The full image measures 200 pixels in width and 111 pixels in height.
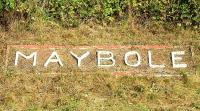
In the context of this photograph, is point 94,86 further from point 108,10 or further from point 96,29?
point 108,10

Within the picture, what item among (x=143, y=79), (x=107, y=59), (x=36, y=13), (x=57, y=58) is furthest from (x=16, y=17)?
(x=143, y=79)

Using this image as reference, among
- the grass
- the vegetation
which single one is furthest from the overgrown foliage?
the grass

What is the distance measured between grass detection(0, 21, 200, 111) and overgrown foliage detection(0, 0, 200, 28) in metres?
0.24

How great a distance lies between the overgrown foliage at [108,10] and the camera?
11047 millimetres

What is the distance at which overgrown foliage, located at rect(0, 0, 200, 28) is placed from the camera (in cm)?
1105

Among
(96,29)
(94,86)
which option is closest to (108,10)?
(96,29)

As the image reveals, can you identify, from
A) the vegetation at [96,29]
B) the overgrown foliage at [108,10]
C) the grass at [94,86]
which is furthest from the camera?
the overgrown foliage at [108,10]

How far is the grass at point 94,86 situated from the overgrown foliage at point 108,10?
0.79 ft

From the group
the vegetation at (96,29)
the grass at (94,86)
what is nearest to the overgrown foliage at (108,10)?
the vegetation at (96,29)

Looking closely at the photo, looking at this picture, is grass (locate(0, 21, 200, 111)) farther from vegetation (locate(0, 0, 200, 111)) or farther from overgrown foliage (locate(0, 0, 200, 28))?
overgrown foliage (locate(0, 0, 200, 28))

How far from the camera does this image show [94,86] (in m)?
9.98

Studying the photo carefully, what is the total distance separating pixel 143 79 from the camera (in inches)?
399

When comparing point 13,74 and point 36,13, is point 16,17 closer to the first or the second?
point 36,13

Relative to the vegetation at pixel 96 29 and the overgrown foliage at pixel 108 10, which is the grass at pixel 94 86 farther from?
the overgrown foliage at pixel 108 10
